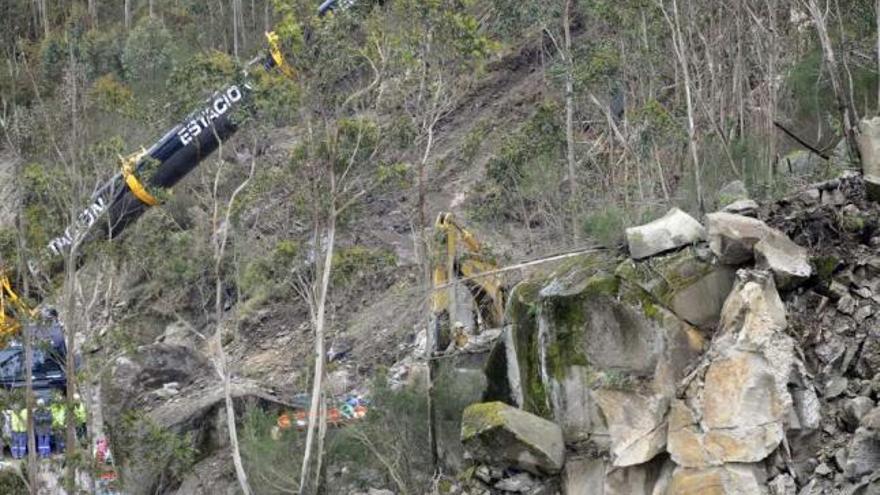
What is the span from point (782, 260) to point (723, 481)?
2.63 meters

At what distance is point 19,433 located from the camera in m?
23.9

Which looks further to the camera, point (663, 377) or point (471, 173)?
point (471, 173)

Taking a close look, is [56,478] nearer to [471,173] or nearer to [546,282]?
[546,282]

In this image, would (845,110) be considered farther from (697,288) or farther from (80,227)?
(80,227)

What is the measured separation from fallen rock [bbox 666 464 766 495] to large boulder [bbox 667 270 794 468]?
94 millimetres

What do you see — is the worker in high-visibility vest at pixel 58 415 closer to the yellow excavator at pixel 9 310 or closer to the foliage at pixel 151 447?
the foliage at pixel 151 447

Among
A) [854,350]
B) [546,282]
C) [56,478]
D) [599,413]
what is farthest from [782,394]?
[56,478]

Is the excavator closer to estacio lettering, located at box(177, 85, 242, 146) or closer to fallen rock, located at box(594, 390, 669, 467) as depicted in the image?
estacio lettering, located at box(177, 85, 242, 146)

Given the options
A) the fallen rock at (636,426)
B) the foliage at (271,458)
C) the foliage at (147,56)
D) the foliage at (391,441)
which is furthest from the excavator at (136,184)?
the foliage at (147,56)

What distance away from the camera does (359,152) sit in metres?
22.5

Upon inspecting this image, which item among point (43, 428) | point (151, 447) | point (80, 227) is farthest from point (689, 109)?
point (43, 428)

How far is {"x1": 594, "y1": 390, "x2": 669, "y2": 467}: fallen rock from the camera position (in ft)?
52.6

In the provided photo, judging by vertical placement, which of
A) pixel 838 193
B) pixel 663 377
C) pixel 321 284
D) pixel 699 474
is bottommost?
pixel 699 474

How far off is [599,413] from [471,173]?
17104mm
